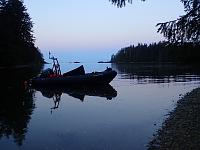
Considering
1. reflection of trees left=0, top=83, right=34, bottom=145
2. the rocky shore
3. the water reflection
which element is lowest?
the water reflection

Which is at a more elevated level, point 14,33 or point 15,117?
point 14,33

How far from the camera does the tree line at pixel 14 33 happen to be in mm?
74812

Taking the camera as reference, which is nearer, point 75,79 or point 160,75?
point 75,79

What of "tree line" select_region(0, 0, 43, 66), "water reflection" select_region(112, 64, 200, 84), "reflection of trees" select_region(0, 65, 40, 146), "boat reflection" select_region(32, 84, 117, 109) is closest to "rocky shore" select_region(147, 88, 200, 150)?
"reflection of trees" select_region(0, 65, 40, 146)

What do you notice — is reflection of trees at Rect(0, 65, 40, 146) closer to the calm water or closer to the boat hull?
the calm water

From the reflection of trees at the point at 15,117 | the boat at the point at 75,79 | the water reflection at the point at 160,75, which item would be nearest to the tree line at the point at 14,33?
the water reflection at the point at 160,75

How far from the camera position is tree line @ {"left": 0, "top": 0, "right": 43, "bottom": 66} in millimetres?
74812

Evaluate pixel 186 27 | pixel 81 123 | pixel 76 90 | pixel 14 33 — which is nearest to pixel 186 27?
pixel 186 27

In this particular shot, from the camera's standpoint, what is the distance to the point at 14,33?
82875 mm

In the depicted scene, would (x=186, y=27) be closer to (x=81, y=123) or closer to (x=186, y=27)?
(x=186, y=27)

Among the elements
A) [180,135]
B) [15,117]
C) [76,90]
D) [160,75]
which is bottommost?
[160,75]

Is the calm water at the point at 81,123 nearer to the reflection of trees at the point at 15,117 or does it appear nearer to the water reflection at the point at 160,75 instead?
the reflection of trees at the point at 15,117

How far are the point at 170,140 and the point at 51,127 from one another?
6451mm

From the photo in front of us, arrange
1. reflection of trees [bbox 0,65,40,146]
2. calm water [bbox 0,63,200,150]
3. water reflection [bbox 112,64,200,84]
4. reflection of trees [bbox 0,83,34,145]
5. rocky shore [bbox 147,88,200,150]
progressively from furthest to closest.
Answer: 1. water reflection [bbox 112,64,200,84]
2. reflection of trees [bbox 0,83,34,145]
3. reflection of trees [bbox 0,65,40,146]
4. calm water [bbox 0,63,200,150]
5. rocky shore [bbox 147,88,200,150]
